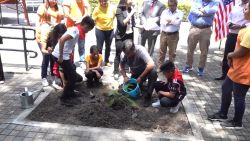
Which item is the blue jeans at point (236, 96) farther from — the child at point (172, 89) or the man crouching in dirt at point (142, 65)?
the man crouching in dirt at point (142, 65)

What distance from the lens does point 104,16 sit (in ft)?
23.2

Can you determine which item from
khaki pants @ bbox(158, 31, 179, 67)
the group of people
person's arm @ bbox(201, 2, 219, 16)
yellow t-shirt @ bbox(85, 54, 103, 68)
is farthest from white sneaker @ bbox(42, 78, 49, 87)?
person's arm @ bbox(201, 2, 219, 16)

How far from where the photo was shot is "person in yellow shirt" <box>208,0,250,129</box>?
4.17 metres

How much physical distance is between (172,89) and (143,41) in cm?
259

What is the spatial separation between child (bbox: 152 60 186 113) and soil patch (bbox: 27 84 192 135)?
0.55ft

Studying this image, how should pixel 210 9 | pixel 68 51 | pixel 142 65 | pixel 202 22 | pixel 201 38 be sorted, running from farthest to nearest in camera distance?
pixel 201 38 < pixel 202 22 < pixel 210 9 < pixel 142 65 < pixel 68 51

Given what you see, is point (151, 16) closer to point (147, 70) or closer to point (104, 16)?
point (104, 16)

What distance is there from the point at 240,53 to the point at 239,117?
112 cm

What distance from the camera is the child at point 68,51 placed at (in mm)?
4723

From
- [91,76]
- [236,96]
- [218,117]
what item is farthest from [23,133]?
[236,96]

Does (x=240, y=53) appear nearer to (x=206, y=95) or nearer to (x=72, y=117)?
(x=206, y=95)

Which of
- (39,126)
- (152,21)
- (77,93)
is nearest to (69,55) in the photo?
(77,93)

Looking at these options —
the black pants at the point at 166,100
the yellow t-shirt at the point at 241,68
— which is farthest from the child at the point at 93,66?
the yellow t-shirt at the point at 241,68

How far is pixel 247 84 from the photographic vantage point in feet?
14.3
